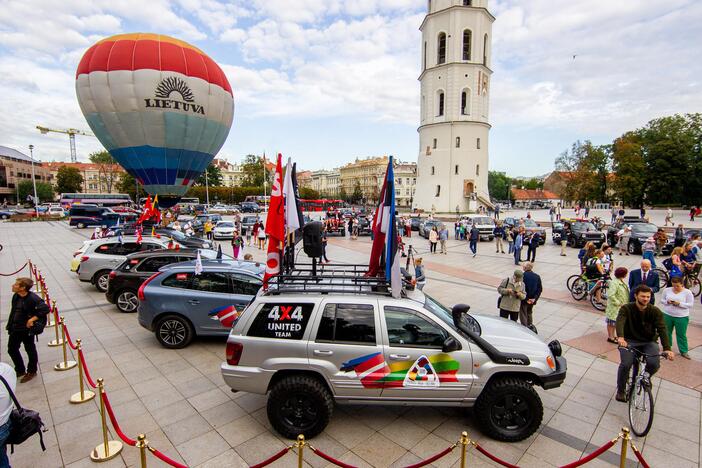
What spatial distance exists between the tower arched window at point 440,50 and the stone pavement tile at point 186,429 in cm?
5971

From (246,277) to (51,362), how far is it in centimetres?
388

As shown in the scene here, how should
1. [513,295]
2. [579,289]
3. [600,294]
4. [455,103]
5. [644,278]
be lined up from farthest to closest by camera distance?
1. [455,103]
2. [579,289]
3. [600,294]
4. [644,278]
5. [513,295]

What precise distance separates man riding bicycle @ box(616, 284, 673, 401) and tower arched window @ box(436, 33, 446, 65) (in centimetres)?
5747

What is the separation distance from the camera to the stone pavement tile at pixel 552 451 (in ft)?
14.0

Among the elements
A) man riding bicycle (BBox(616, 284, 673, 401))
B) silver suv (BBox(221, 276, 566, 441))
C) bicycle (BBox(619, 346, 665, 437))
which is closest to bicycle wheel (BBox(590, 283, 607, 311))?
man riding bicycle (BBox(616, 284, 673, 401))

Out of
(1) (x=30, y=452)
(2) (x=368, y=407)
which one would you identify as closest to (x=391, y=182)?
(2) (x=368, y=407)

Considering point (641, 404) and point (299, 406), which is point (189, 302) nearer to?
point (299, 406)

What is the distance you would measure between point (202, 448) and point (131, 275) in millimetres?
6682

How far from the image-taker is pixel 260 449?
446cm

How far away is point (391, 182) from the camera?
202 inches

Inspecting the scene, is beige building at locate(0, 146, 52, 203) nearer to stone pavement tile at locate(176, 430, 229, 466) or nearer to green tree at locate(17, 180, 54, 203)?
green tree at locate(17, 180, 54, 203)

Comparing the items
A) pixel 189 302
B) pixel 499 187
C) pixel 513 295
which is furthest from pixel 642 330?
pixel 499 187

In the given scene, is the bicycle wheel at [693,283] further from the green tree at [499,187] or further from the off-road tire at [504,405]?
the green tree at [499,187]

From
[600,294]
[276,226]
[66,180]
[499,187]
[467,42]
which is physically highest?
[467,42]
